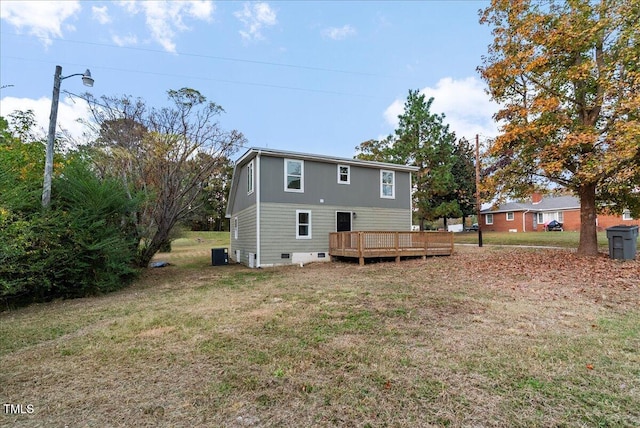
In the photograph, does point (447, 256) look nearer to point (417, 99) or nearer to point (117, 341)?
point (117, 341)

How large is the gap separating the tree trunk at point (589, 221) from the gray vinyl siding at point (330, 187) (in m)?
6.74

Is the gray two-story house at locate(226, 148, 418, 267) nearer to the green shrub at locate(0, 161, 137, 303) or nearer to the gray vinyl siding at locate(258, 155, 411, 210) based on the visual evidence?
the gray vinyl siding at locate(258, 155, 411, 210)

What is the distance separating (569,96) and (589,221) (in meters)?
4.17

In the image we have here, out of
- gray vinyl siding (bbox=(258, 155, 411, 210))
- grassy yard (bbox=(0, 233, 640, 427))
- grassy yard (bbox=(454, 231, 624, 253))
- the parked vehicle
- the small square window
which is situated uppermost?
gray vinyl siding (bbox=(258, 155, 411, 210))

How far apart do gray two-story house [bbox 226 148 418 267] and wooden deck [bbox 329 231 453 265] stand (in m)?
1.14

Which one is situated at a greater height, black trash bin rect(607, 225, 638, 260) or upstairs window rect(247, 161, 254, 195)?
upstairs window rect(247, 161, 254, 195)

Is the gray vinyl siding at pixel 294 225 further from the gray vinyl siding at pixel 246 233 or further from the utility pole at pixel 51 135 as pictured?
the utility pole at pixel 51 135

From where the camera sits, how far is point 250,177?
13.6 metres

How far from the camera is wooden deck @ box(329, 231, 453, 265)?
11.9 meters

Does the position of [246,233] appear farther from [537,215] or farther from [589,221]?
[537,215]

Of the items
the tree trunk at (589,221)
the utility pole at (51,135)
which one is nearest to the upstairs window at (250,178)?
the utility pole at (51,135)

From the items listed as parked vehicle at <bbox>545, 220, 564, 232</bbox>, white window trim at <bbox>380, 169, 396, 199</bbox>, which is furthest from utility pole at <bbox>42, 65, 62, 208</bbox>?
parked vehicle at <bbox>545, 220, 564, 232</bbox>

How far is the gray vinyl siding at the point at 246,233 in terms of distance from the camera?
43.1ft

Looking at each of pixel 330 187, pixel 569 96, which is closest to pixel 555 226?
pixel 569 96
